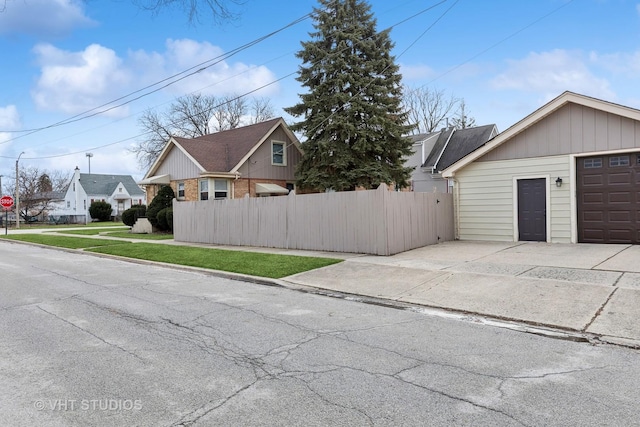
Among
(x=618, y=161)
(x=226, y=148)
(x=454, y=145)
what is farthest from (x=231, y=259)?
(x=454, y=145)

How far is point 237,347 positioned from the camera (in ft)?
16.6

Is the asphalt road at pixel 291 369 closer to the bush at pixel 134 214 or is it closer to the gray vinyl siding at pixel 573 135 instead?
the gray vinyl siding at pixel 573 135

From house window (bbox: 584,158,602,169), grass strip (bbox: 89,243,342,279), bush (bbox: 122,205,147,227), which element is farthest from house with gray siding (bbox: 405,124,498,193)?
grass strip (bbox: 89,243,342,279)

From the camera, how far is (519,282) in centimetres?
812

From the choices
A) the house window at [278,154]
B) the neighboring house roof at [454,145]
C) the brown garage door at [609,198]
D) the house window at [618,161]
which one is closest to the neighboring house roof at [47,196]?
the house window at [278,154]

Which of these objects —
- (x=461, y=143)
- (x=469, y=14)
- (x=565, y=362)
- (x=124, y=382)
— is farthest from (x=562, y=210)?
(x=461, y=143)

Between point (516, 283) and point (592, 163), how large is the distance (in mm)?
7276

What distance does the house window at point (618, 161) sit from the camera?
12525 mm

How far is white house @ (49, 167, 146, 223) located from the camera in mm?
57469

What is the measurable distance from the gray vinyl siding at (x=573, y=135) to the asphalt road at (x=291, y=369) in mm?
9641

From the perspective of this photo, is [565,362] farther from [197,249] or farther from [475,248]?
[197,249]

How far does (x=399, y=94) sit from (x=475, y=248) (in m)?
12.3

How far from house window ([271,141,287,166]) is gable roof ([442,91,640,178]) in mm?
12531

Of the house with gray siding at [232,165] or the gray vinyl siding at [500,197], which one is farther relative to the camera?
the house with gray siding at [232,165]
